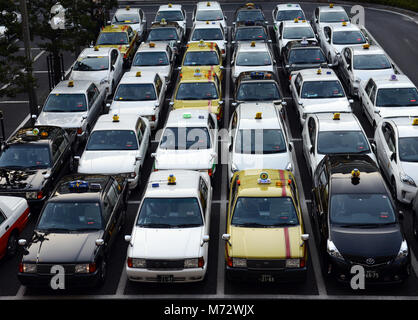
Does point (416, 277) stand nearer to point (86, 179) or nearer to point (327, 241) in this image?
point (327, 241)

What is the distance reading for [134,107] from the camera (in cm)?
2052

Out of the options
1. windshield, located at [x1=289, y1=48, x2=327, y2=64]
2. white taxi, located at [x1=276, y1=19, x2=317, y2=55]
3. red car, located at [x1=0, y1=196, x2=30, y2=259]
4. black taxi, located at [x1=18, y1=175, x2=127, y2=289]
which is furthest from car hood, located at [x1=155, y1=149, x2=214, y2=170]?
white taxi, located at [x1=276, y1=19, x2=317, y2=55]

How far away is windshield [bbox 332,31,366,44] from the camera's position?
87.6 ft

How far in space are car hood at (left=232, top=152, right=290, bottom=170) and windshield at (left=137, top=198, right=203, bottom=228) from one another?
2987 millimetres

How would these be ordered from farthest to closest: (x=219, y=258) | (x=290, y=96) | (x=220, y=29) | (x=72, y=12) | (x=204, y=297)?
(x=220, y=29) < (x=72, y=12) < (x=290, y=96) < (x=219, y=258) < (x=204, y=297)

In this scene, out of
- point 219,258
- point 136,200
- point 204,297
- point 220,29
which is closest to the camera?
point 204,297

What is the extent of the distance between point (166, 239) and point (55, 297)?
244cm

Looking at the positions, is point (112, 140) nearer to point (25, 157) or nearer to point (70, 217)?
point (25, 157)

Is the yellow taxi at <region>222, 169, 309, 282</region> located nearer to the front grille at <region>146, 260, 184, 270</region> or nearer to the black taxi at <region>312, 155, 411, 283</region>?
the black taxi at <region>312, 155, 411, 283</region>

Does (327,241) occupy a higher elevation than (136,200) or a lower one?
higher

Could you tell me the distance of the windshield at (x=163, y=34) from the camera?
28520 millimetres

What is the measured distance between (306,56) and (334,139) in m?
8.38

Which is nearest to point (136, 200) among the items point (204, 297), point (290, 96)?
point (204, 297)

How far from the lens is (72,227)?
43.1 ft
